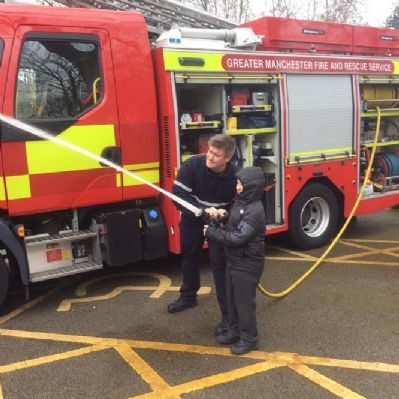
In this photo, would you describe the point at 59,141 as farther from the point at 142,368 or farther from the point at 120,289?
the point at 142,368

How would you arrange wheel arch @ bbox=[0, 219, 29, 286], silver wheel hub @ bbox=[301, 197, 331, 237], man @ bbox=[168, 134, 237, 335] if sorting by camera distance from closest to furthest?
1. man @ bbox=[168, 134, 237, 335]
2. wheel arch @ bbox=[0, 219, 29, 286]
3. silver wheel hub @ bbox=[301, 197, 331, 237]

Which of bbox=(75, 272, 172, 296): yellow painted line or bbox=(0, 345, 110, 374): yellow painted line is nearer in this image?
bbox=(0, 345, 110, 374): yellow painted line

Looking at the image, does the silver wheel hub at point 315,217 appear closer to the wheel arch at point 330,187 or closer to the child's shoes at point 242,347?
the wheel arch at point 330,187

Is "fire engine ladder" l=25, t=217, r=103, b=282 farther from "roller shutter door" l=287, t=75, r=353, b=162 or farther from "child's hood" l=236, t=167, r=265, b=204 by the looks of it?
"roller shutter door" l=287, t=75, r=353, b=162

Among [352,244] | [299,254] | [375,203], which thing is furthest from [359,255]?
[375,203]

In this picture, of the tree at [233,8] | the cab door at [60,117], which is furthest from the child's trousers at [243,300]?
the tree at [233,8]

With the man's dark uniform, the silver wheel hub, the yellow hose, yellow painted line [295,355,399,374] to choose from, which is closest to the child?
the man's dark uniform

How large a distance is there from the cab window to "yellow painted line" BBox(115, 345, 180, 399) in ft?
7.15

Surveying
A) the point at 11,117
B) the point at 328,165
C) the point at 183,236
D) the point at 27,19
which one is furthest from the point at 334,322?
the point at 27,19

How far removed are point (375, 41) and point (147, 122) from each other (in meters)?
4.12

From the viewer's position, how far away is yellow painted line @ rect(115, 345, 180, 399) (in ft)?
11.3

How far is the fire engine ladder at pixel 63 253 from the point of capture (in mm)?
4629

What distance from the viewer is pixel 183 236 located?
4.43m

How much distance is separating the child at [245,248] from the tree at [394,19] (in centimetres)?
4038
